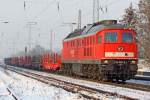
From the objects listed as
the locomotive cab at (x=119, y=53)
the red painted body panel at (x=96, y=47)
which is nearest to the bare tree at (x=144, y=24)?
the red painted body panel at (x=96, y=47)

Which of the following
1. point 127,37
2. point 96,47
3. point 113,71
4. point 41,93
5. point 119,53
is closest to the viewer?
point 41,93

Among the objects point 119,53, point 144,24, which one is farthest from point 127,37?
point 144,24

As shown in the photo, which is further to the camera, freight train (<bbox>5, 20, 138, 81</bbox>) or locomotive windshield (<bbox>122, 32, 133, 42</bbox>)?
locomotive windshield (<bbox>122, 32, 133, 42</bbox>)

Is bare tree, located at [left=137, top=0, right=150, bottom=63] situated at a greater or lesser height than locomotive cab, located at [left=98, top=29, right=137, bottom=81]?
greater

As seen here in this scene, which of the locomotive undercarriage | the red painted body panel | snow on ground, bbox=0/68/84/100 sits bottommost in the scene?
snow on ground, bbox=0/68/84/100

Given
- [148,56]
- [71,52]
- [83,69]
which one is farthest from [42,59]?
[83,69]

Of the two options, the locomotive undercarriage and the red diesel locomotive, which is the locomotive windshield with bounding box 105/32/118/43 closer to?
the red diesel locomotive

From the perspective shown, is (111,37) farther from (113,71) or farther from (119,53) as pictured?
(113,71)

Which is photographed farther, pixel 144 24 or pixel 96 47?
pixel 144 24

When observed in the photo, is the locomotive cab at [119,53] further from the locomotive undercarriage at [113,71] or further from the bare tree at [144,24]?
the bare tree at [144,24]

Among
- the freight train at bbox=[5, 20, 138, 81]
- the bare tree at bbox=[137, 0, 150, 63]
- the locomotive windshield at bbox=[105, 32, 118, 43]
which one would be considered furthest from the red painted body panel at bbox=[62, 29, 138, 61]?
the bare tree at bbox=[137, 0, 150, 63]

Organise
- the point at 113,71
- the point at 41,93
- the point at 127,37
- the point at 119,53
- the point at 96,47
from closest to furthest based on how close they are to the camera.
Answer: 1. the point at 41,93
2. the point at 113,71
3. the point at 119,53
4. the point at 127,37
5. the point at 96,47

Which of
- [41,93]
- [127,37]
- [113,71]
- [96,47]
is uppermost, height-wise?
[127,37]

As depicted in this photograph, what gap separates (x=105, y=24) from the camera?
91.3 feet
